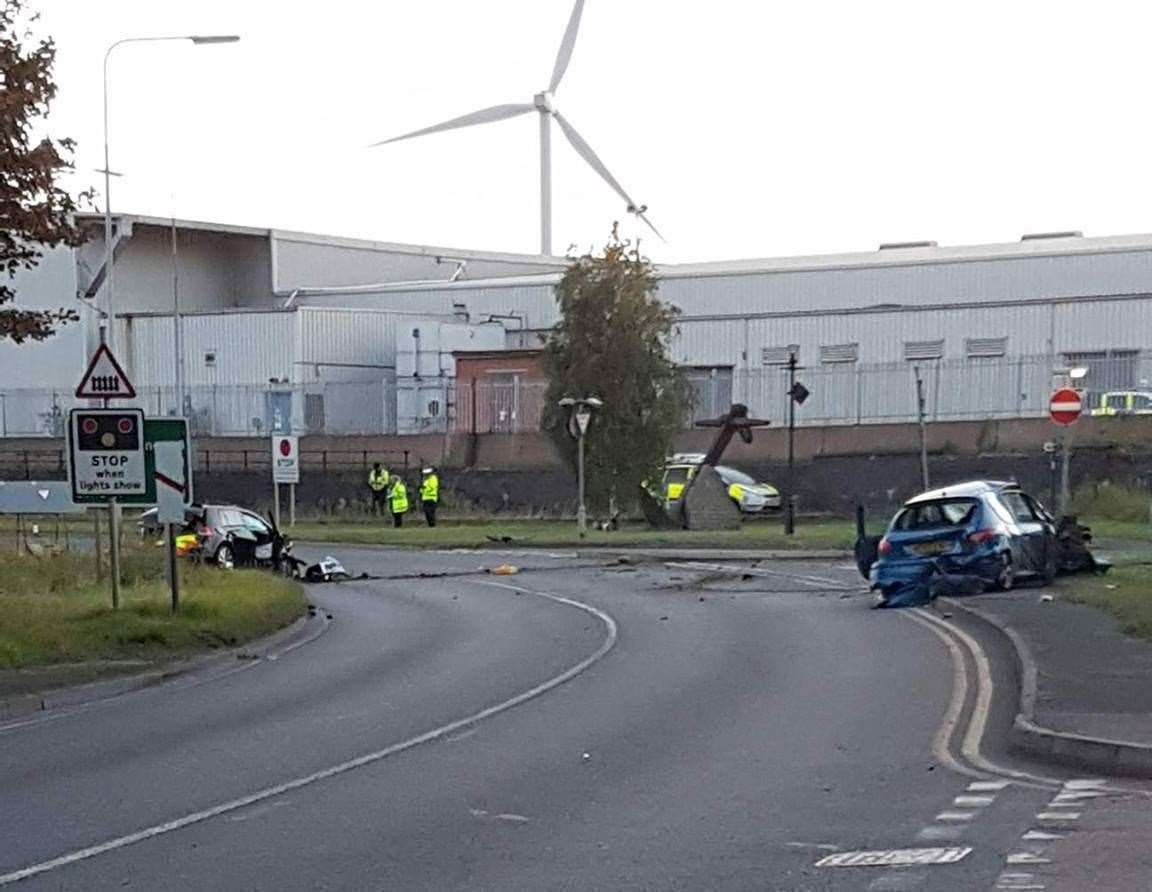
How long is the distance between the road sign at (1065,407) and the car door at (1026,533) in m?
1.60

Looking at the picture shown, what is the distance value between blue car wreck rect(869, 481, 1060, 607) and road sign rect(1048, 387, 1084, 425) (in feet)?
5.98

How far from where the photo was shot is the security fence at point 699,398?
5075cm

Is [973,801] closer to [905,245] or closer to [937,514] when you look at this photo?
[937,514]

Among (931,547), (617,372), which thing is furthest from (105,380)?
(617,372)

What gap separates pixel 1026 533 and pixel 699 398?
26.8 m

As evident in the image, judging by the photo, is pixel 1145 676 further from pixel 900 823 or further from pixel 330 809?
pixel 330 809

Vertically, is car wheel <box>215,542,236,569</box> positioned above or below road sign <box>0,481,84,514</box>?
below

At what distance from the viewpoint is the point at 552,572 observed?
32.8 metres

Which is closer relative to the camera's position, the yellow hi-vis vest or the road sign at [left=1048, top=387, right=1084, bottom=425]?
the road sign at [left=1048, top=387, right=1084, bottom=425]

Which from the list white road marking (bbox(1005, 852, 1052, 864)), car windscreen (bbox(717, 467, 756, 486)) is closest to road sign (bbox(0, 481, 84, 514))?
car windscreen (bbox(717, 467, 756, 486))

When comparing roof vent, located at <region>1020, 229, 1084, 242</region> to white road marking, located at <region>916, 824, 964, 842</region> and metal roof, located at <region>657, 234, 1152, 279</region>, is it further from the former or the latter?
white road marking, located at <region>916, 824, 964, 842</region>

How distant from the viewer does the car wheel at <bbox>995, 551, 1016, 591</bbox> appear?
2370 centimetres

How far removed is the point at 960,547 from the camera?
2377cm

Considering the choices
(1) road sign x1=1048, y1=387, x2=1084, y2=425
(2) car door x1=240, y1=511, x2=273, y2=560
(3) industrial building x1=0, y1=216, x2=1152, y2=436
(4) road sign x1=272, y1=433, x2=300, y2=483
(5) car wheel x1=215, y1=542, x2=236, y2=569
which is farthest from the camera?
(3) industrial building x1=0, y1=216, x2=1152, y2=436
